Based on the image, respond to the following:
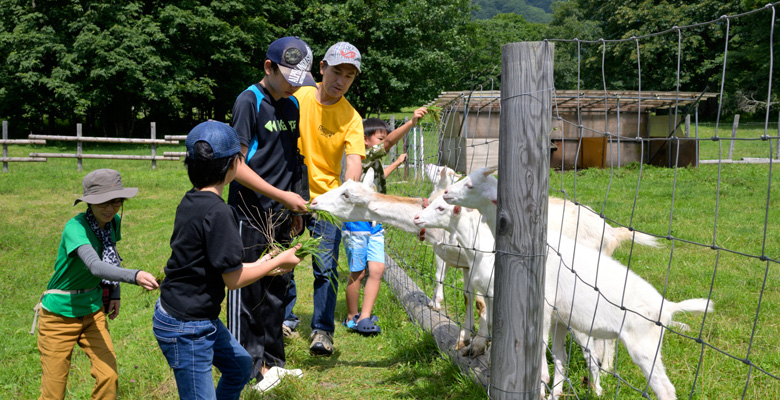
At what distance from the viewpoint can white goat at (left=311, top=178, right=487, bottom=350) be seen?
12.7ft

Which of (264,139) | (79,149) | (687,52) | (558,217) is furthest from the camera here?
(687,52)

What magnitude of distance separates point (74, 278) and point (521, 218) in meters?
2.44

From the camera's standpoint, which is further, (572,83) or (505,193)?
(572,83)

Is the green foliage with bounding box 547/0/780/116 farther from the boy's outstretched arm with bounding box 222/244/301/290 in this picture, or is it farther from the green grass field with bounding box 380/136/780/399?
the boy's outstretched arm with bounding box 222/244/301/290

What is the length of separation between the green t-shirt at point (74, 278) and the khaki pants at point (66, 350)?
6 cm

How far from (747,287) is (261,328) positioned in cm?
467

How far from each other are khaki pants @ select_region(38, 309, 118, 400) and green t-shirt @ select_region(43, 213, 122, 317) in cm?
6

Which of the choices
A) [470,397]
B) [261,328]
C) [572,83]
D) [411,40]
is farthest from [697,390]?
[572,83]

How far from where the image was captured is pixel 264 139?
11.5 feet

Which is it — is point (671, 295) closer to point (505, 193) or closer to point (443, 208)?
point (443, 208)

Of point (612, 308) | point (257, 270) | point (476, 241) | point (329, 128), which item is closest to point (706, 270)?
point (612, 308)

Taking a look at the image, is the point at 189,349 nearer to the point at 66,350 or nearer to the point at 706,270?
the point at 66,350

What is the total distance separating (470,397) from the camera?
11.2ft

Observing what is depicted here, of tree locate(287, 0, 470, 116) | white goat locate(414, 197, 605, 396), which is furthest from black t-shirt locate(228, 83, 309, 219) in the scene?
tree locate(287, 0, 470, 116)
